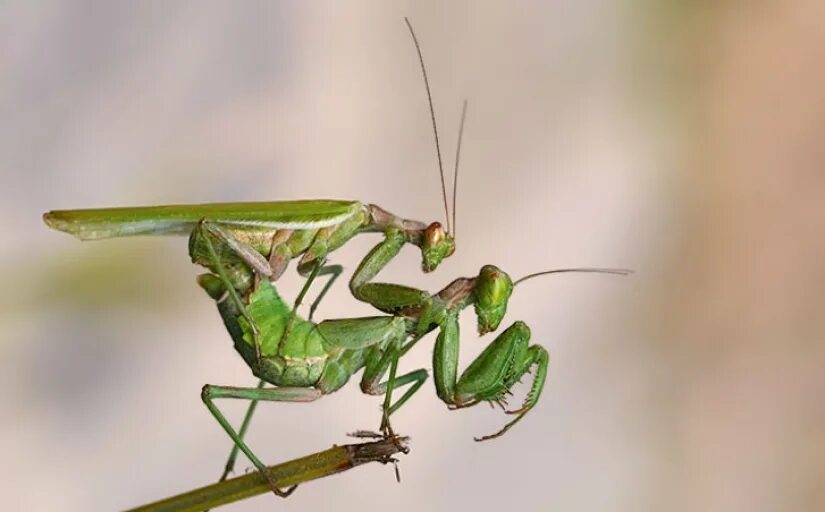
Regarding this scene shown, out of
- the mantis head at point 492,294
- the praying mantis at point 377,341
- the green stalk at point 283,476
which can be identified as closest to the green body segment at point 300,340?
the praying mantis at point 377,341

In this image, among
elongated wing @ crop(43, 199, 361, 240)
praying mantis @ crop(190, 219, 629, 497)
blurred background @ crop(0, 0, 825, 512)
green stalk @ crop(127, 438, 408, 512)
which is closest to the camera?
green stalk @ crop(127, 438, 408, 512)

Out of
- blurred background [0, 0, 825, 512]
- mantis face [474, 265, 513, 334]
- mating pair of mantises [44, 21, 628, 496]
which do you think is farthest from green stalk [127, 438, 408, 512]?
blurred background [0, 0, 825, 512]

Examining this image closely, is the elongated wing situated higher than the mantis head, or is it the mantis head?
the elongated wing

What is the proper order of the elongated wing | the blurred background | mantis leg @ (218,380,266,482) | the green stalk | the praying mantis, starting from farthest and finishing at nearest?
the blurred background
mantis leg @ (218,380,266,482)
the praying mantis
the elongated wing
the green stalk

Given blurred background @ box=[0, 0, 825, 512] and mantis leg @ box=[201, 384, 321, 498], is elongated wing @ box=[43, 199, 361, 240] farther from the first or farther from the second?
blurred background @ box=[0, 0, 825, 512]

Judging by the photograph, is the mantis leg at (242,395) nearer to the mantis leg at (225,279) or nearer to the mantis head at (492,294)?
the mantis leg at (225,279)

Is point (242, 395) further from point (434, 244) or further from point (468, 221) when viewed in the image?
point (468, 221)
